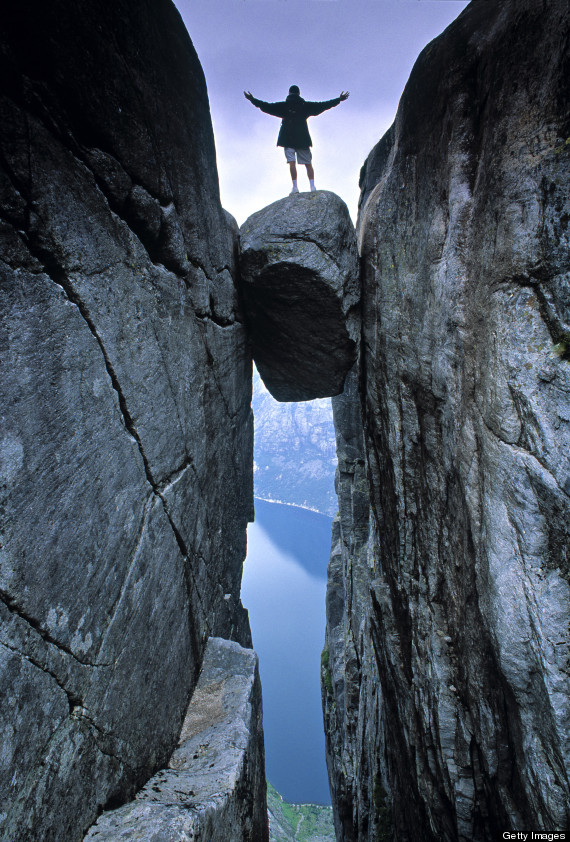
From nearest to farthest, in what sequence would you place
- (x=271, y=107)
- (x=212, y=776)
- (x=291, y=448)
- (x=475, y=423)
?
(x=212, y=776)
(x=475, y=423)
(x=271, y=107)
(x=291, y=448)

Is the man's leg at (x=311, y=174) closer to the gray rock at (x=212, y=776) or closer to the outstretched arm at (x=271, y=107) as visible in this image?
the outstretched arm at (x=271, y=107)

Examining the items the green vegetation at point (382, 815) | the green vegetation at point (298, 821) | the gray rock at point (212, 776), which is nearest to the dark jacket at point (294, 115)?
the gray rock at point (212, 776)

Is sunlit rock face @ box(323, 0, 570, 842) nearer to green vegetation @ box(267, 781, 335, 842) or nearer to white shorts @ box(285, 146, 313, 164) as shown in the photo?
white shorts @ box(285, 146, 313, 164)

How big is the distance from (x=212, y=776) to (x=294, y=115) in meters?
11.7

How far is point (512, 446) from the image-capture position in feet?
14.0

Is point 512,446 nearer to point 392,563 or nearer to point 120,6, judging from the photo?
point 392,563

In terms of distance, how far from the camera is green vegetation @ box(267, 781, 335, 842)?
101 ft

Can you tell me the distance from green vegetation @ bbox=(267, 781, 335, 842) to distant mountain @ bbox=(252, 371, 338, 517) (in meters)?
111

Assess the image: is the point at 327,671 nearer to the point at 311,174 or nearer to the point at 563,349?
the point at 563,349

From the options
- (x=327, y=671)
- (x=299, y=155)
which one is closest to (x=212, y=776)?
(x=299, y=155)

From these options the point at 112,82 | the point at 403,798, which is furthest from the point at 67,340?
the point at 403,798

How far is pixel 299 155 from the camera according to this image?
9.03 m

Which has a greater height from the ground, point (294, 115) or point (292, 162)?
point (294, 115)

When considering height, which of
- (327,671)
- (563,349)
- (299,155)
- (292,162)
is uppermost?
(299,155)
